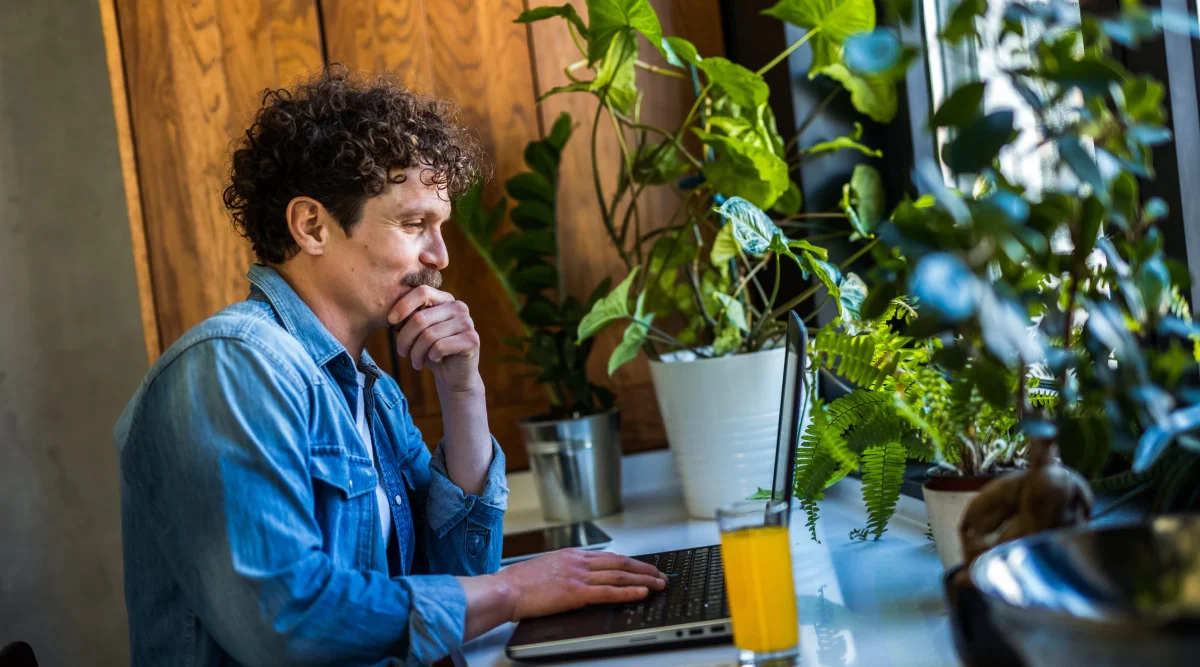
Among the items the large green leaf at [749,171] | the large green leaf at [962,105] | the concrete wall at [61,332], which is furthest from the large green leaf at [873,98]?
the concrete wall at [61,332]

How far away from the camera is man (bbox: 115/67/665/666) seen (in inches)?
39.4

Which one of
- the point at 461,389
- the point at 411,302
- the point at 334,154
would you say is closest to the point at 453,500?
the point at 461,389

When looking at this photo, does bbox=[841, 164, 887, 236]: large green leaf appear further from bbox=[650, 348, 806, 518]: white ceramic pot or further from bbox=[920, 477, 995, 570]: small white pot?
bbox=[920, 477, 995, 570]: small white pot

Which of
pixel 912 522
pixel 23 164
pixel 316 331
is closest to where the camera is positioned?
pixel 316 331

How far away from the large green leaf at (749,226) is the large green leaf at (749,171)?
32cm

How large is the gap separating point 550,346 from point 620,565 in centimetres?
82

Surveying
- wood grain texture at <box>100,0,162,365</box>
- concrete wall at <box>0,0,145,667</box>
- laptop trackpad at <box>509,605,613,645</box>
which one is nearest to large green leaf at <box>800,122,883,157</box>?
laptop trackpad at <box>509,605,613,645</box>

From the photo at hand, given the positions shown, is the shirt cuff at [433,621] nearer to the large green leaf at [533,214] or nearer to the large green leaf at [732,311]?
the large green leaf at [732,311]

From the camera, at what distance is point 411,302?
1.40m

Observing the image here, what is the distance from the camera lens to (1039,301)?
783 millimetres

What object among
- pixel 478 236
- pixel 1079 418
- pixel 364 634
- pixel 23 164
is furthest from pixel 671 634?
pixel 23 164

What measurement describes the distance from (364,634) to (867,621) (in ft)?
1.61

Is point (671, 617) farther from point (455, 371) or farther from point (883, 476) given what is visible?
point (455, 371)

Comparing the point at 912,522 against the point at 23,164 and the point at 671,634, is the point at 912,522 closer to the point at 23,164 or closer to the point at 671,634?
the point at 671,634
